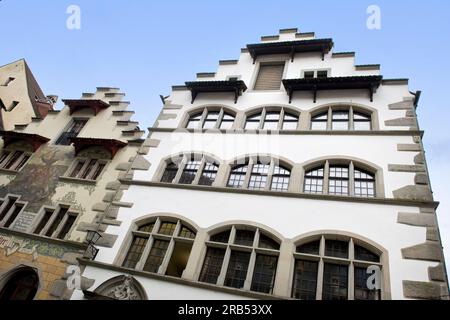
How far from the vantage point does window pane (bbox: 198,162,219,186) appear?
11.8 metres

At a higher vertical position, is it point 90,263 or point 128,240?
point 128,240

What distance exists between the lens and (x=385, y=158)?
10242 millimetres

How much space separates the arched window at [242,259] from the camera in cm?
866

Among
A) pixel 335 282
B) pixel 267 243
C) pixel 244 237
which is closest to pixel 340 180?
pixel 267 243

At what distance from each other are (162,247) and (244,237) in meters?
3.07

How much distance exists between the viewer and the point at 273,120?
13430mm

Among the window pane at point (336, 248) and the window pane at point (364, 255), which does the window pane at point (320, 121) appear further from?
the window pane at point (364, 255)

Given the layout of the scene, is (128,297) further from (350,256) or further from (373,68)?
(373,68)

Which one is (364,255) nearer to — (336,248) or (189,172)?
(336,248)

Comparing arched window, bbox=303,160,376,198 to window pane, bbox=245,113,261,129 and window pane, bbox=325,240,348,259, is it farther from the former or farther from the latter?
window pane, bbox=245,113,261,129

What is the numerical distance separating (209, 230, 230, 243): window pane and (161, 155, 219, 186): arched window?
236 cm

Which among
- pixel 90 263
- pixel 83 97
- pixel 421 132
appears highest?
pixel 83 97
